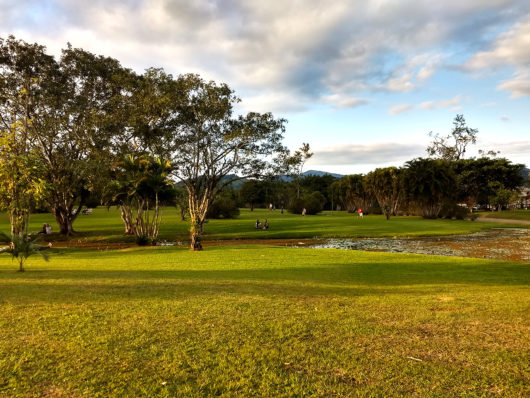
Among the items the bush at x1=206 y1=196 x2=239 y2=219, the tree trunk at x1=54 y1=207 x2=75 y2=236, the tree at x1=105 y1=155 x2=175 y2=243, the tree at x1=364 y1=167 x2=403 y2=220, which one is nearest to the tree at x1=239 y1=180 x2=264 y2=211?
the tree at x1=364 y1=167 x2=403 y2=220

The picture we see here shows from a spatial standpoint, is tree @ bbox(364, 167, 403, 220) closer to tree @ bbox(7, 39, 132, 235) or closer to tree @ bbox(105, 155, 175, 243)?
tree @ bbox(105, 155, 175, 243)

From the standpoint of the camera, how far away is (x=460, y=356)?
16.9 feet

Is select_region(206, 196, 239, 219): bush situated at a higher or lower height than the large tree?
lower

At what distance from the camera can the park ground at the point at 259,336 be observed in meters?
4.29

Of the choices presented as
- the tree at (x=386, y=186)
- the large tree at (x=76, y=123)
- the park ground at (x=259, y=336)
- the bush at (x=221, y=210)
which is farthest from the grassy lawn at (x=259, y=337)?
the tree at (x=386, y=186)

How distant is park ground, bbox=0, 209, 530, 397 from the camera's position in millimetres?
4289

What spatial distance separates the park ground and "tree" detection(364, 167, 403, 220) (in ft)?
197

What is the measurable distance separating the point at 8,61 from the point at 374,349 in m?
35.8

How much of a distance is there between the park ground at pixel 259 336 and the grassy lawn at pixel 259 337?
1.0 inches

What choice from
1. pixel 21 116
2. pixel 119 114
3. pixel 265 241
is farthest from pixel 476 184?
pixel 21 116

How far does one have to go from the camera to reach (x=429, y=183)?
58281 millimetres

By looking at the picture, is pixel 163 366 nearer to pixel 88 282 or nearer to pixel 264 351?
pixel 264 351

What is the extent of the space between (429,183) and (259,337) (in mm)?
59778

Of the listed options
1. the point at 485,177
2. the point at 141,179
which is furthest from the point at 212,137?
the point at 485,177
